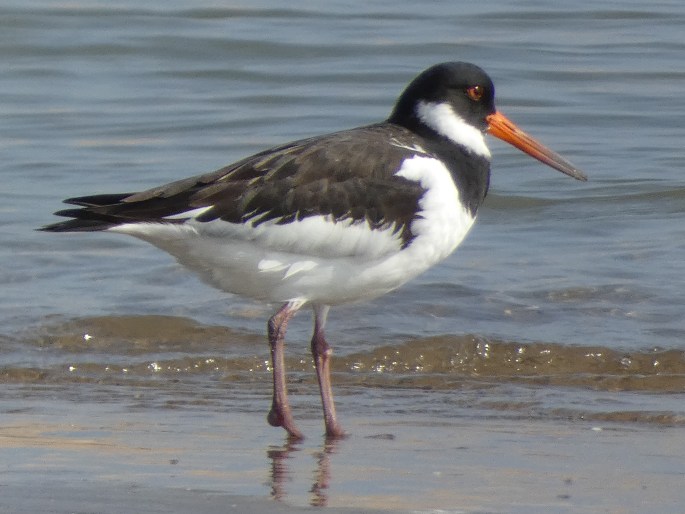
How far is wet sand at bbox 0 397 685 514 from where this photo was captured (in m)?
4.48

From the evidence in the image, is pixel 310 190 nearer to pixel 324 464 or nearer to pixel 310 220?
pixel 310 220

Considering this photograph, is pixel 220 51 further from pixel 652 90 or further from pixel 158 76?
pixel 652 90

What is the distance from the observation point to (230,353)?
735 centimetres

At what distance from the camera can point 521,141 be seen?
697 cm

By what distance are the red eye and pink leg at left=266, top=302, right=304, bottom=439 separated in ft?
4.33

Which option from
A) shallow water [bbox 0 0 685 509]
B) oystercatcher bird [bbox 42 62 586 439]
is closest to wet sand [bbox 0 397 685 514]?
shallow water [bbox 0 0 685 509]

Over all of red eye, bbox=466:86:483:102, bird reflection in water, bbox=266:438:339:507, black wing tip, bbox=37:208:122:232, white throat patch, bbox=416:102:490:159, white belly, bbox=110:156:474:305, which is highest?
red eye, bbox=466:86:483:102

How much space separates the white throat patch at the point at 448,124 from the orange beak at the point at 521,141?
1.02 ft

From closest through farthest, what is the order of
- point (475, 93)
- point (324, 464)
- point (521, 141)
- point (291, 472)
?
point (291, 472), point (324, 464), point (475, 93), point (521, 141)

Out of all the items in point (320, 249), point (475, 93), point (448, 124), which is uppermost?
point (475, 93)

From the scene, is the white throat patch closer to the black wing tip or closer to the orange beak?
the orange beak

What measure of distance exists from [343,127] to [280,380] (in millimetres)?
6717

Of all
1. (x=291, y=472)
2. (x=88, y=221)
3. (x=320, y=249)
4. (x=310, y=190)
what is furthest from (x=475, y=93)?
(x=291, y=472)

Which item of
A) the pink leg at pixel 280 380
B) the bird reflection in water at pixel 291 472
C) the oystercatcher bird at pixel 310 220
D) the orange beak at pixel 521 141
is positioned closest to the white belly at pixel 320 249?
the oystercatcher bird at pixel 310 220
